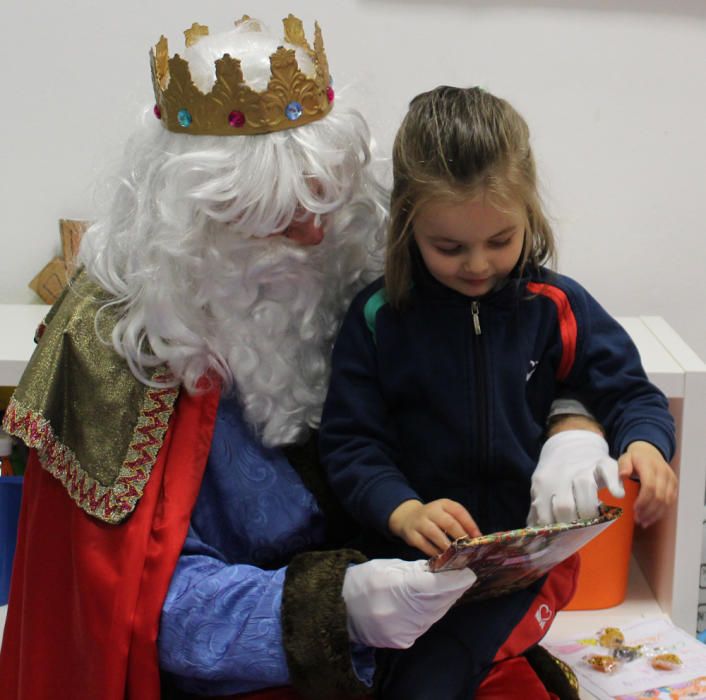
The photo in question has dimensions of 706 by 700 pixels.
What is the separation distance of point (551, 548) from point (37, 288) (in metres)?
1.14

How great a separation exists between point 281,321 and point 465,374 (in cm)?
23

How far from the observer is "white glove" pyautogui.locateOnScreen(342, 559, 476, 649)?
44.8 inches

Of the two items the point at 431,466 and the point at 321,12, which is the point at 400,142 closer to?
the point at 431,466

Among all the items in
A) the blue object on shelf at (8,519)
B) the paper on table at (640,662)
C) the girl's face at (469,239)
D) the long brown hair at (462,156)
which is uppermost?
the long brown hair at (462,156)

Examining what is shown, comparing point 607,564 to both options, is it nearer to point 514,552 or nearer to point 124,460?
point 514,552

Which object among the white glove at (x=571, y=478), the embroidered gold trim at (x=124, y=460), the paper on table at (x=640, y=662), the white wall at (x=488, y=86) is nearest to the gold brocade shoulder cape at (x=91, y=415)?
the embroidered gold trim at (x=124, y=460)

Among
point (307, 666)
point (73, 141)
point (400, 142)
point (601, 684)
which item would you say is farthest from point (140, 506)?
point (73, 141)

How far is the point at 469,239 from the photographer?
3.76ft

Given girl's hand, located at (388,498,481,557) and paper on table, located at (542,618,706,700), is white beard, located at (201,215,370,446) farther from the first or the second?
paper on table, located at (542,618,706,700)

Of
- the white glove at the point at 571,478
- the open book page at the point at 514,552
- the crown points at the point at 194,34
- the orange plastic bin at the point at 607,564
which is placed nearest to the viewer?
the open book page at the point at 514,552

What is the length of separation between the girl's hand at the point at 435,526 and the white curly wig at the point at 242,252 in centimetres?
23

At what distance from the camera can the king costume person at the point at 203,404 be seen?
119 centimetres

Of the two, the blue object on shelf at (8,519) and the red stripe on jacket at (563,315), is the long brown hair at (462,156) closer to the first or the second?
the red stripe on jacket at (563,315)

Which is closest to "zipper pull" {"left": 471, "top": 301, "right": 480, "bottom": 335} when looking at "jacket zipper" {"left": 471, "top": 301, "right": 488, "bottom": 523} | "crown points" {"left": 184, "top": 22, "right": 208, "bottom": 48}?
"jacket zipper" {"left": 471, "top": 301, "right": 488, "bottom": 523}
